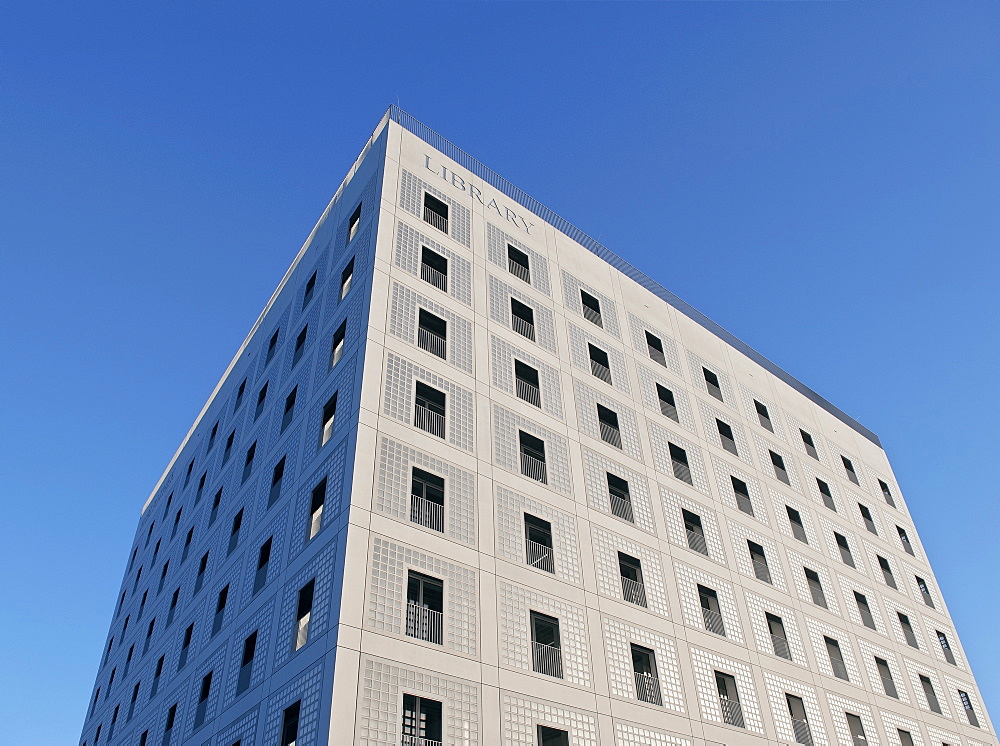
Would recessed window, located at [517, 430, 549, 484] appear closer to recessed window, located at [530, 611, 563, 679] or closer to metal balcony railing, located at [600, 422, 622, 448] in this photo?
metal balcony railing, located at [600, 422, 622, 448]

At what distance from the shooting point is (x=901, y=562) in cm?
4638

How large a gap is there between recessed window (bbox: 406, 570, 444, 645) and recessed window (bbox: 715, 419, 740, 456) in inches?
813

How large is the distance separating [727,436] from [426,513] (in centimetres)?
2076

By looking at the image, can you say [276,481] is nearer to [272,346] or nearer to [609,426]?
[272,346]

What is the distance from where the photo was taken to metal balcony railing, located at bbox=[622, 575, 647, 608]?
2798 cm

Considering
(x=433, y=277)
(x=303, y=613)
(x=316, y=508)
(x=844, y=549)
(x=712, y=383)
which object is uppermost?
(x=712, y=383)

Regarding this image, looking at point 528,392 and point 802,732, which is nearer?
point 802,732

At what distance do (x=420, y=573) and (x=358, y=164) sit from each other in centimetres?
2120

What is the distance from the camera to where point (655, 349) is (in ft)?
132

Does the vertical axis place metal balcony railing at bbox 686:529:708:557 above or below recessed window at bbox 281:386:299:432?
below

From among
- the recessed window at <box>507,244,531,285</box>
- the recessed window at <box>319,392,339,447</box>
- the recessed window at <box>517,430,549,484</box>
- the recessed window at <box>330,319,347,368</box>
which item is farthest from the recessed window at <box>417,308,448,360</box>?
the recessed window at <box>507,244,531,285</box>

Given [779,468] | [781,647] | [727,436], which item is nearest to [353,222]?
[727,436]

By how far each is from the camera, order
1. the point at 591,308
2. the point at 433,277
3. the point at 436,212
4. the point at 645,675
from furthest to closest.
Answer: the point at 591,308, the point at 436,212, the point at 433,277, the point at 645,675

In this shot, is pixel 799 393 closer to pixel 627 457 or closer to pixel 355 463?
pixel 627 457
